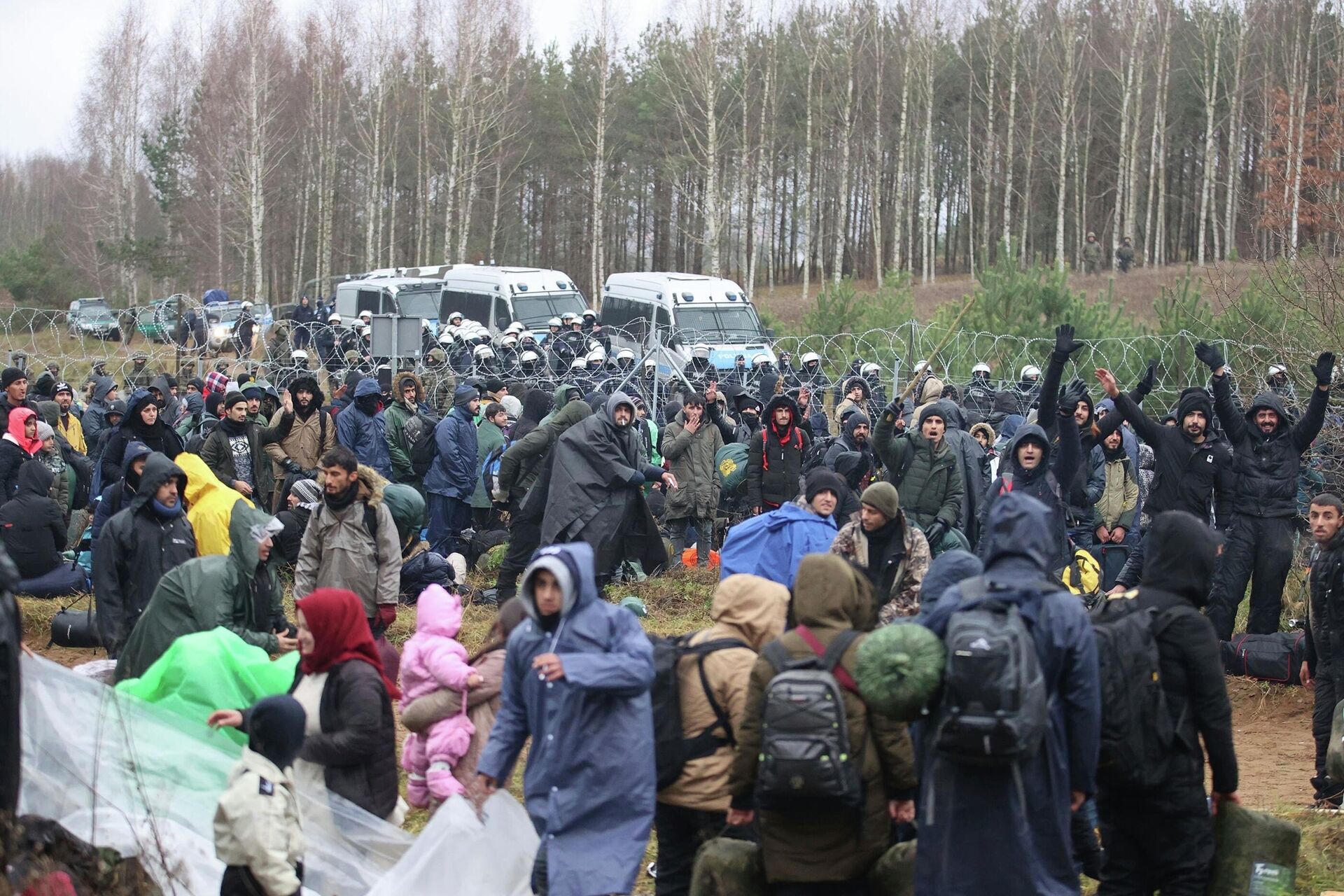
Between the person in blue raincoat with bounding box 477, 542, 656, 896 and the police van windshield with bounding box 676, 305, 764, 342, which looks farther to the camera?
the police van windshield with bounding box 676, 305, 764, 342

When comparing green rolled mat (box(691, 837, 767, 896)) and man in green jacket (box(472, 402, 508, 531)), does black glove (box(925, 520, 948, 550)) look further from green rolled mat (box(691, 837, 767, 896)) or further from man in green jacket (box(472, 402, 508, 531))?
man in green jacket (box(472, 402, 508, 531))

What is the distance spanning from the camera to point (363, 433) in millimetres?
11383

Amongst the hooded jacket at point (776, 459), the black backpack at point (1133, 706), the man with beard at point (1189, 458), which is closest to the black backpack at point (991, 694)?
the black backpack at point (1133, 706)

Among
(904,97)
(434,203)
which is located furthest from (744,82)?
(434,203)

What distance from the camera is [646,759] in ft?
14.2

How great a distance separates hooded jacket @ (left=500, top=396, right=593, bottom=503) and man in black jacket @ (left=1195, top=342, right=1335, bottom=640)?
14.0ft

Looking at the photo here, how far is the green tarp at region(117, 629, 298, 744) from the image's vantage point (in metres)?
5.53

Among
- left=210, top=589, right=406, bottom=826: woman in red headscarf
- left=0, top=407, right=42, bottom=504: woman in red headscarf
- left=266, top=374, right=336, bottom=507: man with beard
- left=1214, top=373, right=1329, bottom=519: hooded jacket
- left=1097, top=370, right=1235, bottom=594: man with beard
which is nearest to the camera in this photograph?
left=210, top=589, right=406, bottom=826: woman in red headscarf

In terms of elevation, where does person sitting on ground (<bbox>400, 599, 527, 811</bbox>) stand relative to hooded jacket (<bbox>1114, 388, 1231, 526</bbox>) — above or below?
below

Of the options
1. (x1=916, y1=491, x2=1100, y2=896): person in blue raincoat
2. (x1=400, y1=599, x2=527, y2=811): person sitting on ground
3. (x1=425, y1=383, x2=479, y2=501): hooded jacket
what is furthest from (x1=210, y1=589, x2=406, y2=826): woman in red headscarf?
(x1=425, y1=383, x2=479, y2=501): hooded jacket

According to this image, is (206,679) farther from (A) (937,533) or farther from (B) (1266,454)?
(B) (1266,454)

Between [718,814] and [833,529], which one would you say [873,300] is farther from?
[718,814]

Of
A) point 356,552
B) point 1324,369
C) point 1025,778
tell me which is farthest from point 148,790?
point 1324,369

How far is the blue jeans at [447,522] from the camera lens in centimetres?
1165
